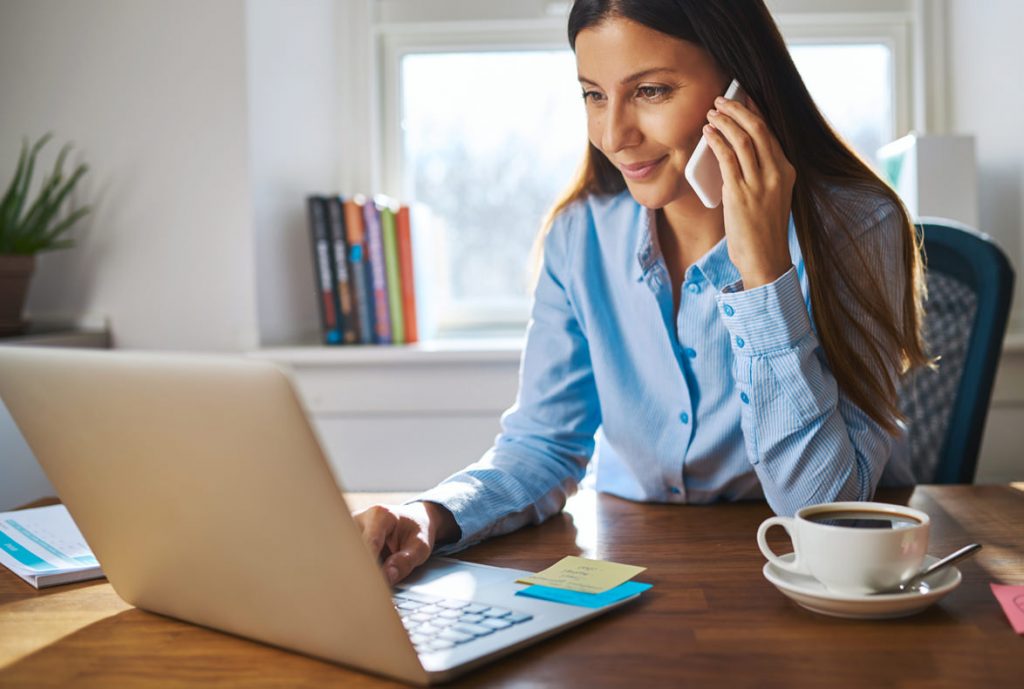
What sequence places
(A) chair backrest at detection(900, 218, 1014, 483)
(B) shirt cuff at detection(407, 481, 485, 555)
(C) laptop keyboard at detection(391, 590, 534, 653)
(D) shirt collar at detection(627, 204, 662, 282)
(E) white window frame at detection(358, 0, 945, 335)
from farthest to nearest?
(E) white window frame at detection(358, 0, 945, 335) < (A) chair backrest at detection(900, 218, 1014, 483) < (D) shirt collar at detection(627, 204, 662, 282) < (B) shirt cuff at detection(407, 481, 485, 555) < (C) laptop keyboard at detection(391, 590, 534, 653)

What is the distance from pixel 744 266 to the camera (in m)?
1.19

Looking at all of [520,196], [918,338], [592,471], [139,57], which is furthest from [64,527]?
[520,196]

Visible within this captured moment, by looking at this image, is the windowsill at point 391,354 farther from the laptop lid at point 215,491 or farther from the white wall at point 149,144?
the laptop lid at point 215,491

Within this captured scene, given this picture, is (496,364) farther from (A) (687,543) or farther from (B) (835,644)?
(B) (835,644)

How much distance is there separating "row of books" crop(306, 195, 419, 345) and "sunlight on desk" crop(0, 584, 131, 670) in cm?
142

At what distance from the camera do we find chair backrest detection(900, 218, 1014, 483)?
5.00ft

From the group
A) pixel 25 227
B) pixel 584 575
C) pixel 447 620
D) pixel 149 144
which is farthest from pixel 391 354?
pixel 447 620

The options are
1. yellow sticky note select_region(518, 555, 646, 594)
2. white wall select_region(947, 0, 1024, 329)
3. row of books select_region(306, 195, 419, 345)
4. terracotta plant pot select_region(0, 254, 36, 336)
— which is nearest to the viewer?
yellow sticky note select_region(518, 555, 646, 594)

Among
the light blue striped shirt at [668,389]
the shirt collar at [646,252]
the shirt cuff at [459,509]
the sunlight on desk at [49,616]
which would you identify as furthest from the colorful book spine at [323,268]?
the sunlight on desk at [49,616]

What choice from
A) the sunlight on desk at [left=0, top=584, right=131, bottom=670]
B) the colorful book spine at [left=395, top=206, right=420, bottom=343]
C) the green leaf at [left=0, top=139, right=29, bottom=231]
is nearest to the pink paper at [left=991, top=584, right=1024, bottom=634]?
the sunlight on desk at [left=0, top=584, right=131, bottom=670]

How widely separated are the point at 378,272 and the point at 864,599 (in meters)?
1.67

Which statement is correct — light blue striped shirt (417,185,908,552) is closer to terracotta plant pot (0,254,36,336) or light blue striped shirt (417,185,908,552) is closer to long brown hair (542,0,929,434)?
long brown hair (542,0,929,434)

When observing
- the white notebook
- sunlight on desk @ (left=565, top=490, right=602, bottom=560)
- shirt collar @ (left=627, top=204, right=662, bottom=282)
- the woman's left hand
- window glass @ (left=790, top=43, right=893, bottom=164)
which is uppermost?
window glass @ (left=790, top=43, right=893, bottom=164)

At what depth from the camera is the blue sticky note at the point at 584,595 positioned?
0.82 m
